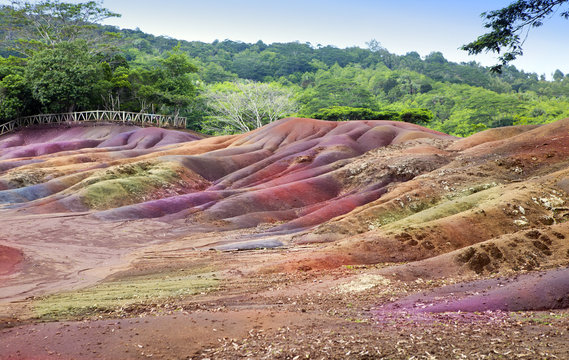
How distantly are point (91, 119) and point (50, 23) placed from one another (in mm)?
18813

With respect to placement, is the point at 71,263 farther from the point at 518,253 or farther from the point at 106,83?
the point at 106,83

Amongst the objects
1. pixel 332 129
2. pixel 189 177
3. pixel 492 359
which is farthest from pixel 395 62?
pixel 492 359

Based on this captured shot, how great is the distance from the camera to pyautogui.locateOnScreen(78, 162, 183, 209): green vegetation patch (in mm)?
35000

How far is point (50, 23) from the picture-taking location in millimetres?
75375

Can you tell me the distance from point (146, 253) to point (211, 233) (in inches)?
191

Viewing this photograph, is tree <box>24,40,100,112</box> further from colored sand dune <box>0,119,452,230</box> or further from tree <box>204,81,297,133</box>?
tree <box>204,81,297,133</box>

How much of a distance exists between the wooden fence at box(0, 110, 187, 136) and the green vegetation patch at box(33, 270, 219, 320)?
168 feet

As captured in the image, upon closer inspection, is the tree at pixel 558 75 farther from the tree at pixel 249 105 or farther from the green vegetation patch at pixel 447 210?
the green vegetation patch at pixel 447 210

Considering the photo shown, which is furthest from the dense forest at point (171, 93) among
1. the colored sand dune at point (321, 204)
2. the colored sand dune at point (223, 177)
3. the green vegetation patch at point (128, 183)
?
the green vegetation patch at point (128, 183)

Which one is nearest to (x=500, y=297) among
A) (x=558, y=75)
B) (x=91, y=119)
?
(x=91, y=119)

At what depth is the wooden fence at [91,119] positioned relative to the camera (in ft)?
219

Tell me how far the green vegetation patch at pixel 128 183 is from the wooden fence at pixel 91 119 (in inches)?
1094

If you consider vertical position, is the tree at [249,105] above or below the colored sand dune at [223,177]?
above

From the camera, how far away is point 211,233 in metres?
28.6
